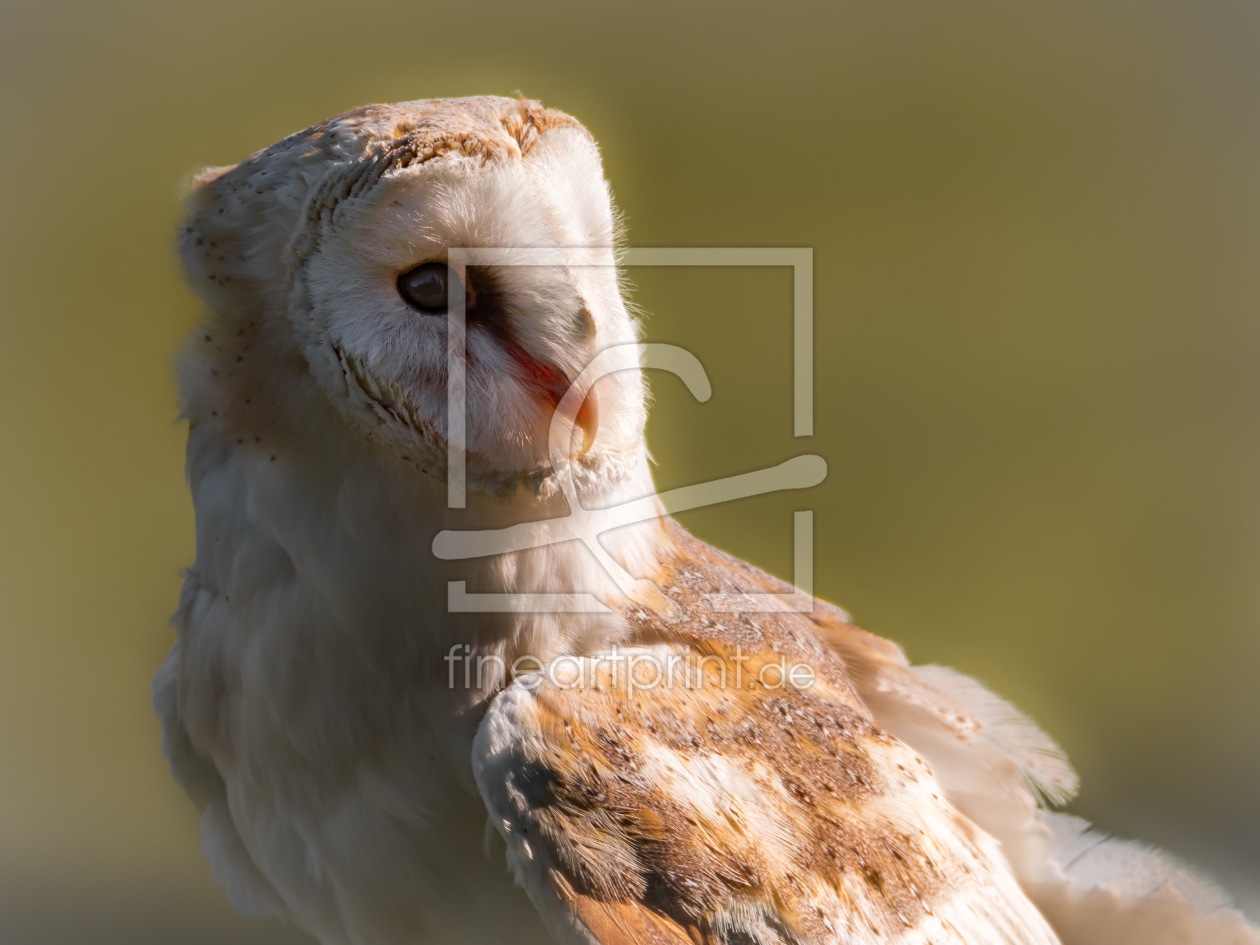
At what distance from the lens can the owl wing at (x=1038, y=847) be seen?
0.97m

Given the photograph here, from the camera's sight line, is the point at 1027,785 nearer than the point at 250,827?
No

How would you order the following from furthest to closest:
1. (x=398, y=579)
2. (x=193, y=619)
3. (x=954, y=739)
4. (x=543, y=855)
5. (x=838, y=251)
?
A: (x=838, y=251), (x=954, y=739), (x=193, y=619), (x=398, y=579), (x=543, y=855)

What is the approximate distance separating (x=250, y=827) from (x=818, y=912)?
1.69ft

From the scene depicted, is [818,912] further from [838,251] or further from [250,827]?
[838,251]

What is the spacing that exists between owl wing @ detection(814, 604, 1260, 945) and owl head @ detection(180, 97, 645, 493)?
0.46 metres

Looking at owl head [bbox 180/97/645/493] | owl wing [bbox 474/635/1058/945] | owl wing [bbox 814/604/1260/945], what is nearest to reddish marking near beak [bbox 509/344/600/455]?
owl head [bbox 180/97/645/493]

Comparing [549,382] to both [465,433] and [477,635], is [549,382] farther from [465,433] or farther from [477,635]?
[477,635]

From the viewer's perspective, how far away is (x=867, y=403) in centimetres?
159

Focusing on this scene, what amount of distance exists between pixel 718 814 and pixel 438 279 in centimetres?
41

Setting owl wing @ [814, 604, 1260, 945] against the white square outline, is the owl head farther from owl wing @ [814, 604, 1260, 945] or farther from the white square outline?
owl wing @ [814, 604, 1260, 945]

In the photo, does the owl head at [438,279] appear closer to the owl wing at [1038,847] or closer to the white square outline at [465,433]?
the white square outline at [465,433]

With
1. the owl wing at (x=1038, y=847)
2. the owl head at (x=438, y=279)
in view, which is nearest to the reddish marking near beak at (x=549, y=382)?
the owl head at (x=438, y=279)

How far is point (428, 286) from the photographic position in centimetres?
60

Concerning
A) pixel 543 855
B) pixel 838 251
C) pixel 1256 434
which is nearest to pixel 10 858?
pixel 543 855
